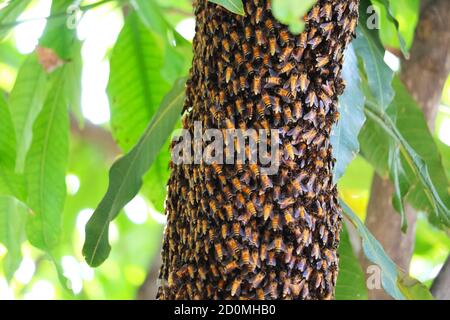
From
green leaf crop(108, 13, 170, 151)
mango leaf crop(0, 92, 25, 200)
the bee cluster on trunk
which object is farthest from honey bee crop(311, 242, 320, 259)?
green leaf crop(108, 13, 170, 151)

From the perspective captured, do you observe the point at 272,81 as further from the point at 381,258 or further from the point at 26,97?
the point at 26,97

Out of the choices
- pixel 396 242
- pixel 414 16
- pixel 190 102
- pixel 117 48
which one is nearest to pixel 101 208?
pixel 190 102

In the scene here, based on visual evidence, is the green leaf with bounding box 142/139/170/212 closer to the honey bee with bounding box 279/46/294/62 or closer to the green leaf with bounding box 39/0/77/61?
the green leaf with bounding box 39/0/77/61

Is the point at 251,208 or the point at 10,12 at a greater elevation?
the point at 10,12

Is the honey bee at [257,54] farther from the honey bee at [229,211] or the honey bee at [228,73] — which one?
the honey bee at [229,211]

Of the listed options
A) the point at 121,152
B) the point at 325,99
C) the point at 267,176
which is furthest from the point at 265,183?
the point at 121,152
